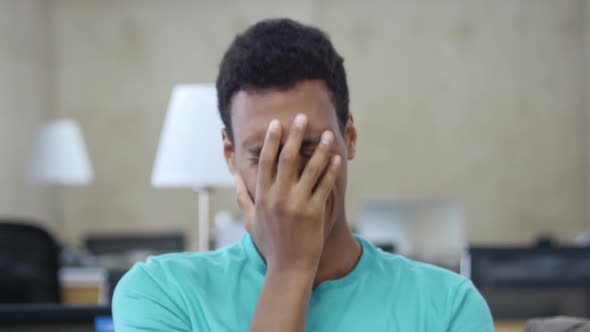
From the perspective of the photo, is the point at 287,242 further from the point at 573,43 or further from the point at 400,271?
the point at 573,43

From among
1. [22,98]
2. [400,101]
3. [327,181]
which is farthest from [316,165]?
[400,101]

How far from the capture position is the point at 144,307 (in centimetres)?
111

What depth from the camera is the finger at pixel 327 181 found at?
1.03m

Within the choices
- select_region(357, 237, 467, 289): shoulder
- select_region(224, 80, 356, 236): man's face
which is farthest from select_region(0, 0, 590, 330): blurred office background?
select_region(224, 80, 356, 236): man's face

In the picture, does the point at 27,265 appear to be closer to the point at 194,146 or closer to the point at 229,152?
the point at 194,146

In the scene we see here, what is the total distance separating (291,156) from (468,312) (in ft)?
1.14

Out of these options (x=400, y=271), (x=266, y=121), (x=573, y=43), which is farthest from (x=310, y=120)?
(x=573, y=43)

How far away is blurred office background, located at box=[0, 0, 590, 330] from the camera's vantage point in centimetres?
795

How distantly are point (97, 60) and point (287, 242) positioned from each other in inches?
287

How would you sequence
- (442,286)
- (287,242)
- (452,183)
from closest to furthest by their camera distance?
(287,242) < (442,286) < (452,183)

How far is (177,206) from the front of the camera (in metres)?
8.00

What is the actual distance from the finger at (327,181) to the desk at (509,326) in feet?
5.28

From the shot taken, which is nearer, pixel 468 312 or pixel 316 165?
pixel 316 165

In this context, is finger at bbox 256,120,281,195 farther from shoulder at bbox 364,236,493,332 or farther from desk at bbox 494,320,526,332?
desk at bbox 494,320,526,332
